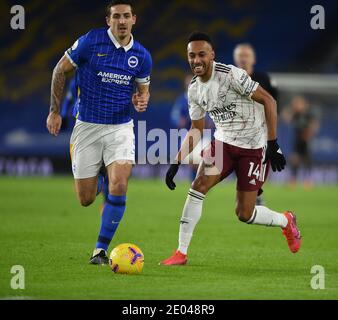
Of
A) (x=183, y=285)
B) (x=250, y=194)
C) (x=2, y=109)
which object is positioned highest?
(x=2, y=109)

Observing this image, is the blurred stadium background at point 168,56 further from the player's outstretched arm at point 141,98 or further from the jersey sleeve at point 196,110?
the jersey sleeve at point 196,110

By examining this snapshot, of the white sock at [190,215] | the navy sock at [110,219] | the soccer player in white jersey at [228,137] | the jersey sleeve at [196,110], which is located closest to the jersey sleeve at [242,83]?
the soccer player in white jersey at [228,137]

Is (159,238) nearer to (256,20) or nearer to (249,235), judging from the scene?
(249,235)

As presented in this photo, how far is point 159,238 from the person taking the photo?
433 inches

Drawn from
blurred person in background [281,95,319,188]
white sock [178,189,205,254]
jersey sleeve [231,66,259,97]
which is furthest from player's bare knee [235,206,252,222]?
blurred person in background [281,95,319,188]

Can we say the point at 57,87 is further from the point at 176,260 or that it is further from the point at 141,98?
the point at 176,260

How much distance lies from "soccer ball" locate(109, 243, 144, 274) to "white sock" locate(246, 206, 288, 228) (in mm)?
1584

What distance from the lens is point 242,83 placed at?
8375 millimetres

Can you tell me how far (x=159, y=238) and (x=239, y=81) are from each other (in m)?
3.27

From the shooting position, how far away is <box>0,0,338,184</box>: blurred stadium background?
26094 millimetres

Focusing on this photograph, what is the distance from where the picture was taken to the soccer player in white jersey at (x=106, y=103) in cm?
853

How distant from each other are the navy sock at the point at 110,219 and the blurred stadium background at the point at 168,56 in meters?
17.0

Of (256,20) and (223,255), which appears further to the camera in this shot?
(256,20)

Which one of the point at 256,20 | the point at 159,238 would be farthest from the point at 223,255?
the point at 256,20
